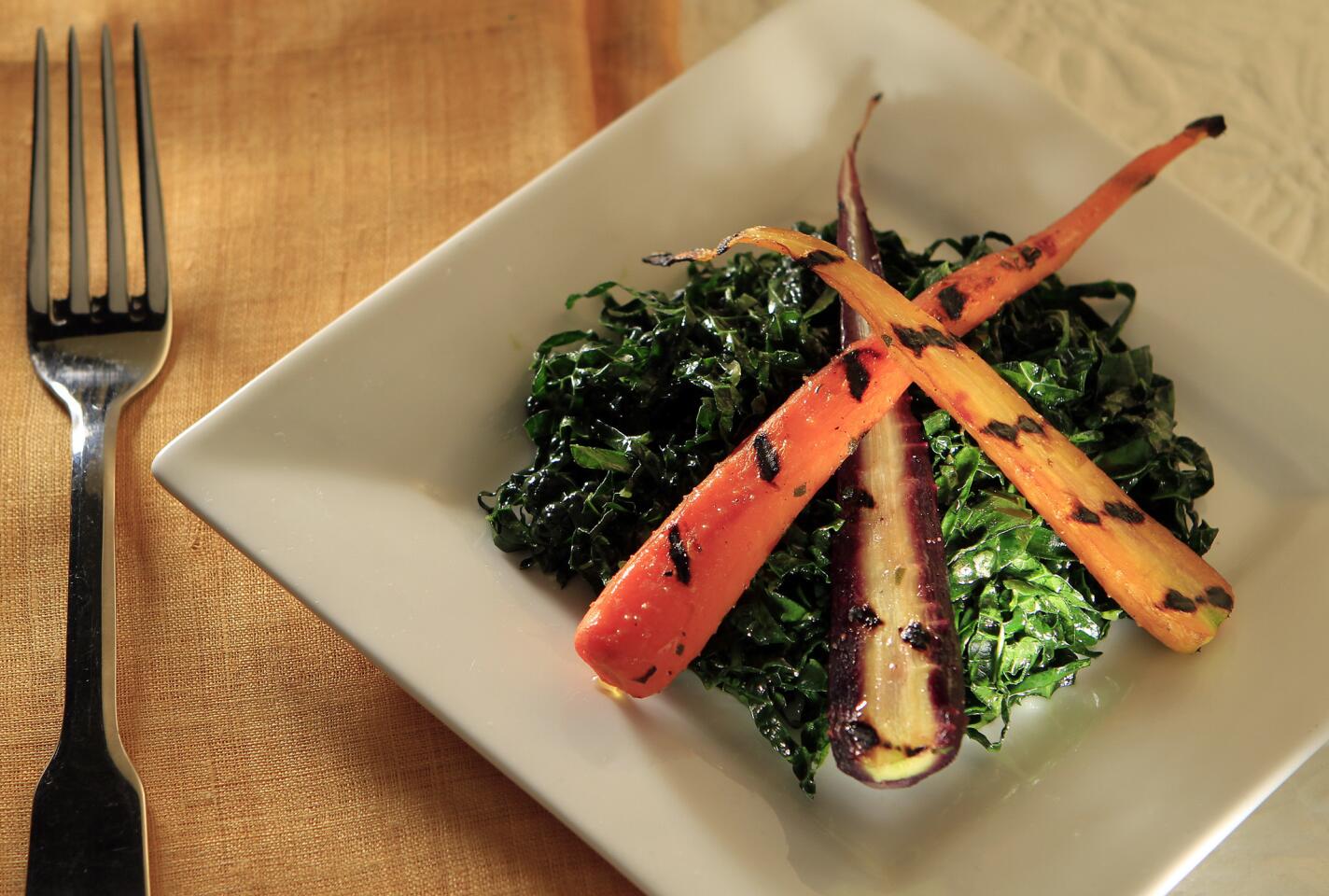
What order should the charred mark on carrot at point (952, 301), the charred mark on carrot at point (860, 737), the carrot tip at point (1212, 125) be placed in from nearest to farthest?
the charred mark on carrot at point (860, 737), the charred mark on carrot at point (952, 301), the carrot tip at point (1212, 125)

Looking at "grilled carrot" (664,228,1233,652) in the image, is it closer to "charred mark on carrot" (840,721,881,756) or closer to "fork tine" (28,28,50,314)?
"charred mark on carrot" (840,721,881,756)

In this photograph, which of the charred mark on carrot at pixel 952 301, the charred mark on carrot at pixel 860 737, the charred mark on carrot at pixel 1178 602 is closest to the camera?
the charred mark on carrot at pixel 860 737

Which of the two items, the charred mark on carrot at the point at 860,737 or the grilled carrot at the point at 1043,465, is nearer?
the charred mark on carrot at the point at 860,737

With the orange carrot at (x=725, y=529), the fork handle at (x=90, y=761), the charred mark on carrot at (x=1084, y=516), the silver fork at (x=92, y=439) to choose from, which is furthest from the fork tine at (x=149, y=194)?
the charred mark on carrot at (x=1084, y=516)

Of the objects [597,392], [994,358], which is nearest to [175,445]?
[597,392]

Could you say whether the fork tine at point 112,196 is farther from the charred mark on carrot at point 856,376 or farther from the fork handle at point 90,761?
the charred mark on carrot at point 856,376

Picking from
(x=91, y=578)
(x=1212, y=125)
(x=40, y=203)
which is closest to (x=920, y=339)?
Result: (x=1212, y=125)

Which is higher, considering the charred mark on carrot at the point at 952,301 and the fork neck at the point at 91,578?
the charred mark on carrot at the point at 952,301

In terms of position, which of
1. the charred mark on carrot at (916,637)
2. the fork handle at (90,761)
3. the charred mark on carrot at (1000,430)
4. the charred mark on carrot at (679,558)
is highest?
the charred mark on carrot at (1000,430)
